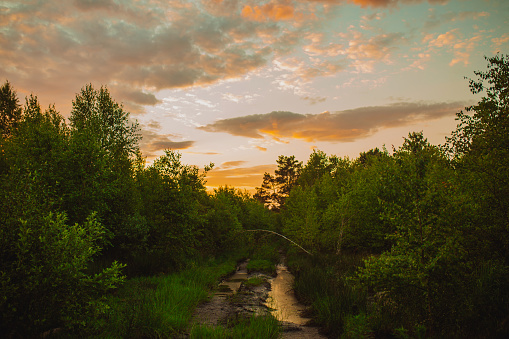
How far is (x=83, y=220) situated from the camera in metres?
12.3

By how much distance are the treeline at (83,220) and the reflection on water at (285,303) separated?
19.3ft

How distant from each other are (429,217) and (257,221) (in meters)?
34.9

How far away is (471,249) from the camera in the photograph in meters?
7.93

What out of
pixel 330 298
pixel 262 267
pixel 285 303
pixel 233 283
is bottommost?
pixel 262 267

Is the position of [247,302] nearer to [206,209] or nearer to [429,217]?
[429,217]

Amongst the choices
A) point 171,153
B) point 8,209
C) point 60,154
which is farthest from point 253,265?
point 8,209

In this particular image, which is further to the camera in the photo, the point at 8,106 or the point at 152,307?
the point at 8,106

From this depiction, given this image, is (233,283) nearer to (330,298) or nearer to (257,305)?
(257,305)

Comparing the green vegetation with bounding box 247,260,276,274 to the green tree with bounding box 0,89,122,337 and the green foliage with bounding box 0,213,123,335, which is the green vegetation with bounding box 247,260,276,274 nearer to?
the green tree with bounding box 0,89,122,337

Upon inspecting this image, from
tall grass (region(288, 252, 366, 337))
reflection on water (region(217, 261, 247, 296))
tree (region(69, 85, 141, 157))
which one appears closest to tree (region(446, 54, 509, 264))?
tall grass (region(288, 252, 366, 337))

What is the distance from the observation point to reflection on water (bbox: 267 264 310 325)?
438 inches

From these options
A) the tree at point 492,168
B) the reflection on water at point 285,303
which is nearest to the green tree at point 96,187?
the reflection on water at point 285,303

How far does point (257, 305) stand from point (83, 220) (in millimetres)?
9103

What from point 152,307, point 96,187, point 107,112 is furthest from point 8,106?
point 152,307
